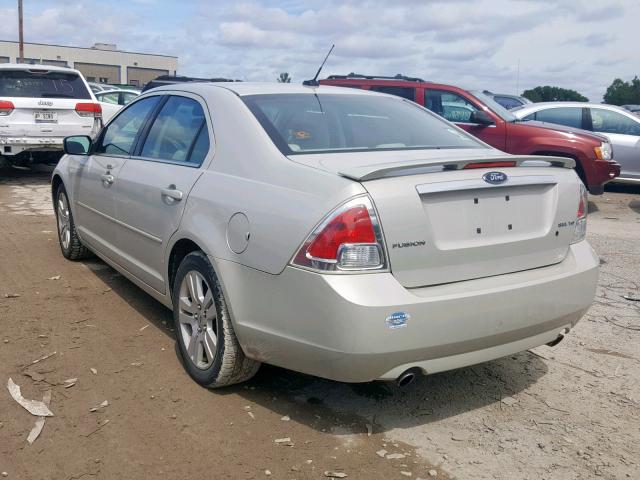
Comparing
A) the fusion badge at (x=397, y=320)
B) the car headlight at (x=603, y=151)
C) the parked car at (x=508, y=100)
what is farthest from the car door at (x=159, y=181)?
the parked car at (x=508, y=100)

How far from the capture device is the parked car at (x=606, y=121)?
37.9ft

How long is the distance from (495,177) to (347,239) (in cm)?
84

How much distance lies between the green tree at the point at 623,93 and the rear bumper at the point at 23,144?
66.3 metres

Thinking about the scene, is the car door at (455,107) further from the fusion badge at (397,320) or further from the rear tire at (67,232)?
the fusion badge at (397,320)

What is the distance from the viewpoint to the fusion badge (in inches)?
114

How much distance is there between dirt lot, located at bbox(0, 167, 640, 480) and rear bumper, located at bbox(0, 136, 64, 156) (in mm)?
6816

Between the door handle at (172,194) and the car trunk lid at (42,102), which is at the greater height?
the car trunk lid at (42,102)

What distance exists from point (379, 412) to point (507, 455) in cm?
69

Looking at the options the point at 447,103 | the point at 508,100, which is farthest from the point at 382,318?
the point at 508,100

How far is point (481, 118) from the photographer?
9.72 meters

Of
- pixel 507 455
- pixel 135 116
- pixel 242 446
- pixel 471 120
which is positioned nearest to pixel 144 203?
pixel 135 116

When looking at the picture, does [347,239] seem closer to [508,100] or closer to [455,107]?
[455,107]

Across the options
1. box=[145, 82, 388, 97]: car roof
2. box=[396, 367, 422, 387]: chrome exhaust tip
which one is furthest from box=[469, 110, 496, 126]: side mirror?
box=[396, 367, 422, 387]: chrome exhaust tip

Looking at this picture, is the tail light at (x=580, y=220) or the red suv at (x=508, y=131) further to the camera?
the red suv at (x=508, y=131)
